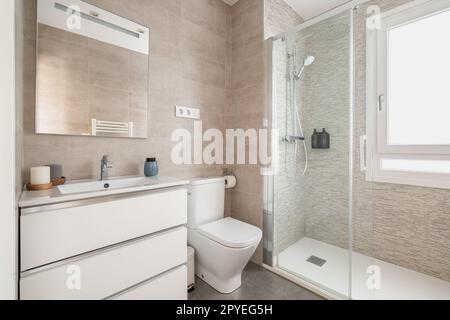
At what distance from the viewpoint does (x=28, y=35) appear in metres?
1.14

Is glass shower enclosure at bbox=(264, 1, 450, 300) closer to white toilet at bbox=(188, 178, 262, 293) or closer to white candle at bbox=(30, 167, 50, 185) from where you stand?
white toilet at bbox=(188, 178, 262, 293)

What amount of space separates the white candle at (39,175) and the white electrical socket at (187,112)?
970mm

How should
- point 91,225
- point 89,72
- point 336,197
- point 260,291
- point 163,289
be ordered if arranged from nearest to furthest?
point 91,225 → point 163,289 → point 89,72 → point 260,291 → point 336,197

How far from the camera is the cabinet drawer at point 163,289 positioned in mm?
1113

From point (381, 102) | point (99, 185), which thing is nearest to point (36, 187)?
point (99, 185)

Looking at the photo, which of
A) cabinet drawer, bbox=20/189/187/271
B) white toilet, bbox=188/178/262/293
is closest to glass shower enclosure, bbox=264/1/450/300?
white toilet, bbox=188/178/262/293

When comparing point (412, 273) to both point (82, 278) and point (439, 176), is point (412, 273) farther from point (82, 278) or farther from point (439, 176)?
point (82, 278)

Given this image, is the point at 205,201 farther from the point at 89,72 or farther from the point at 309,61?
the point at 309,61

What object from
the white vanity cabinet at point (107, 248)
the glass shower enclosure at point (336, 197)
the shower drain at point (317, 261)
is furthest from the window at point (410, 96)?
the white vanity cabinet at point (107, 248)

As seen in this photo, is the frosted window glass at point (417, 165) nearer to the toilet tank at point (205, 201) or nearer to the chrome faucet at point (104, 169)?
the toilet tank at point (205, 201)

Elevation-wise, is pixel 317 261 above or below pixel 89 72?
below

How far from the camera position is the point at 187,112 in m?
1.81

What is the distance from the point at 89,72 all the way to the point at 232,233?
145 centimetres
